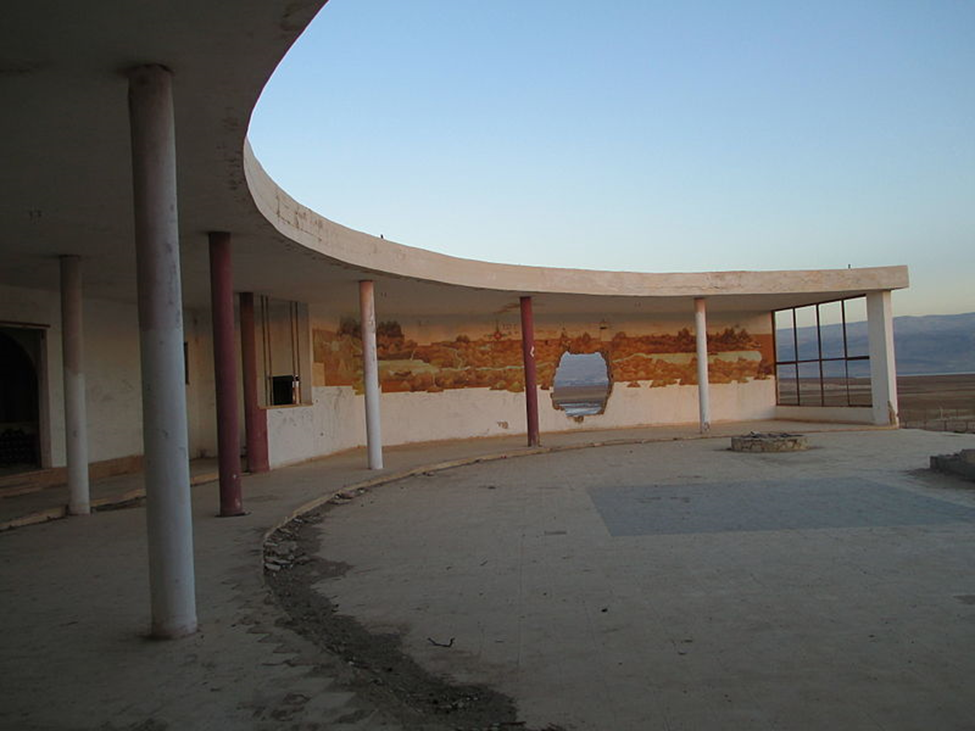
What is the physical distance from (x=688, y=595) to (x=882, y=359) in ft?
54.1

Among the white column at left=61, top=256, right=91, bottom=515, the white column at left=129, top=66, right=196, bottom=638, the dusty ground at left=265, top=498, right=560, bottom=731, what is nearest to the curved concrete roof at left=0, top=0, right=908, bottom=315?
the white column at left=129, top=66, right=196, bottom=638

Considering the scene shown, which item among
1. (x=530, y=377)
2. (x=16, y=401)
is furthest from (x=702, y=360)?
(x=16, y=401)

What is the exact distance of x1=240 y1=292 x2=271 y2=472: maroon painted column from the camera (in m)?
14.6

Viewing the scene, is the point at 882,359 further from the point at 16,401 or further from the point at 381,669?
the point at 16,401

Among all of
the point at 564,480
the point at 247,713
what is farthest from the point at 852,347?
the point at 247,713

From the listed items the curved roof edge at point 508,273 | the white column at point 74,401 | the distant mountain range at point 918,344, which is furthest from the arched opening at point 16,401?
the distant mountain range at point 918,344

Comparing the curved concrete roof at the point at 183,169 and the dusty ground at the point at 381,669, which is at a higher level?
the curved concrete roof at the point at 183,169

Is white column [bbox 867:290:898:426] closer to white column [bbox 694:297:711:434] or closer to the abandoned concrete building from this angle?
the abandoned concrete building

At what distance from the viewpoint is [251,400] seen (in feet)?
47.7

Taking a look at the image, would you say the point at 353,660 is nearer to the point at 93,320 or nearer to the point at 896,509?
the point at 896,509

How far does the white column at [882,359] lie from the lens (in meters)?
20.2

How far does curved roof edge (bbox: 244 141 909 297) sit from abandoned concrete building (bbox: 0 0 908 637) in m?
0.05

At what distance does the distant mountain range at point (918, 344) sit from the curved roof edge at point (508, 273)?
10035 centimetres

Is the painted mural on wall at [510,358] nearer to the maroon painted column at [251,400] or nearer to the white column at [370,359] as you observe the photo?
A: the maroon painted column at [251,400]
